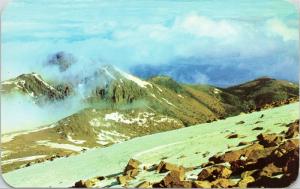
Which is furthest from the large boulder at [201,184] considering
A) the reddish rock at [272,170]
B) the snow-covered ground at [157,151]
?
the reddish rock at [272,170]

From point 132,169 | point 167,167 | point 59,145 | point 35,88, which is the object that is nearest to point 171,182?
point 167,167

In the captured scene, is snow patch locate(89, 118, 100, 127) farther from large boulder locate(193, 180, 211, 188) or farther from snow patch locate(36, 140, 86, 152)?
large boulder locate(193, 180, 211, 188)

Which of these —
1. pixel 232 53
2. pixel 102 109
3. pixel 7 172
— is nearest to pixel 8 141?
pixel 7 172

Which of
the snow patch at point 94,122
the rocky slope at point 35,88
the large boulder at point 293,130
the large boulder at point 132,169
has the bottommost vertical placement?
the large boulder at point 132,169

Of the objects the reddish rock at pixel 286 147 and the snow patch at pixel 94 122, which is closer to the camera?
the reddish rock at pixel 286 147

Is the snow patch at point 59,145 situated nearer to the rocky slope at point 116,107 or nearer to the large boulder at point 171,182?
the rocky slope at point 116,107

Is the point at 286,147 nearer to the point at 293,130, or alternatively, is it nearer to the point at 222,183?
the point at 293,130
